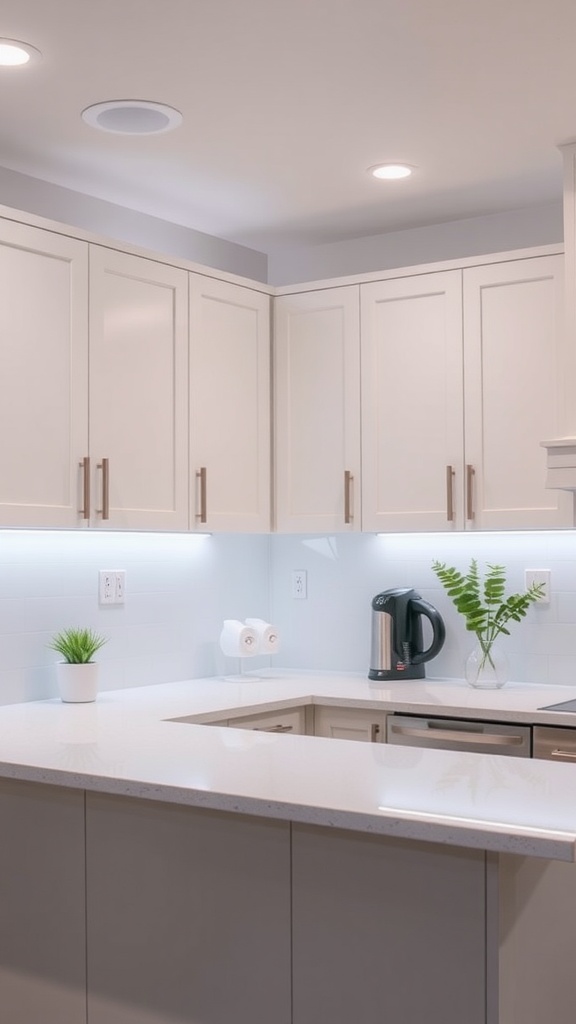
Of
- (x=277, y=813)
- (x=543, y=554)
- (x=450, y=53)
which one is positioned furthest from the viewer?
(x=543, y=554)

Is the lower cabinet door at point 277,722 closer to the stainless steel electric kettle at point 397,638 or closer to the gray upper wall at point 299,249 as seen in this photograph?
the stainless steel electric kettle at point 397,638

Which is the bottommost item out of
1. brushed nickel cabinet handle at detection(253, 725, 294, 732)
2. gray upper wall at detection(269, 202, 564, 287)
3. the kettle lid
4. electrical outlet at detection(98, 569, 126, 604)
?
brushed nickel cabinet handle at detection(253, 725, 294, 732)

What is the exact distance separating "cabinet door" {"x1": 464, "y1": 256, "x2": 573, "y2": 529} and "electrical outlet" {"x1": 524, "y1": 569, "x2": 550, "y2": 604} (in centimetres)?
32

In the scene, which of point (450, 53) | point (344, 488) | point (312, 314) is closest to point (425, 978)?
point (450, 53)

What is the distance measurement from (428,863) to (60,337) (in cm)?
190

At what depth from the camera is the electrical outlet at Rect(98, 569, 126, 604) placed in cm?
368

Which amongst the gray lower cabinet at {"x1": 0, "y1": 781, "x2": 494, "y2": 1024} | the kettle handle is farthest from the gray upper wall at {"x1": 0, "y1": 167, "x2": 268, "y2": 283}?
the gray lower cabinet at {"x1": 0, "y1": 781, "x2": 494, "y2": 1024}

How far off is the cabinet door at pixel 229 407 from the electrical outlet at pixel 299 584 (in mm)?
428

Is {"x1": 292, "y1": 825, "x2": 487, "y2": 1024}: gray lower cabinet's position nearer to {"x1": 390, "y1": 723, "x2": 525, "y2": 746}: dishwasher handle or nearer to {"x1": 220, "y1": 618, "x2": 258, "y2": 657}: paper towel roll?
{"x1": 390, "y1": 723, "x2": 525, "y2": 746}: dishwasher handle

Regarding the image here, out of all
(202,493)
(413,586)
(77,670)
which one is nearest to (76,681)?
(77,670)

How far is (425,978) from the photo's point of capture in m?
1.87

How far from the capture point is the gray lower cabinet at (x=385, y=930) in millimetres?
1838

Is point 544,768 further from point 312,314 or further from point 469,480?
point 312,314

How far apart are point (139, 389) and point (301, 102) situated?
984 millimetres
